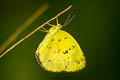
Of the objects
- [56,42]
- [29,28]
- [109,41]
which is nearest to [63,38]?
[56,42]

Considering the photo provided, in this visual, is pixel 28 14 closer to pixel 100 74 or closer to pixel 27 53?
pixel 27 53

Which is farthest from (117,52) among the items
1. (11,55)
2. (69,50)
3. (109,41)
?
(11,55)

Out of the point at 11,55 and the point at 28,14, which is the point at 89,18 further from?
the point at 11,55

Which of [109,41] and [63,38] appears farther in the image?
[109,41]

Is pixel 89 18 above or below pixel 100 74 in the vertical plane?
above

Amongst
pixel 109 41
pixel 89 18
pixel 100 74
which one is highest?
pixel 89 18
